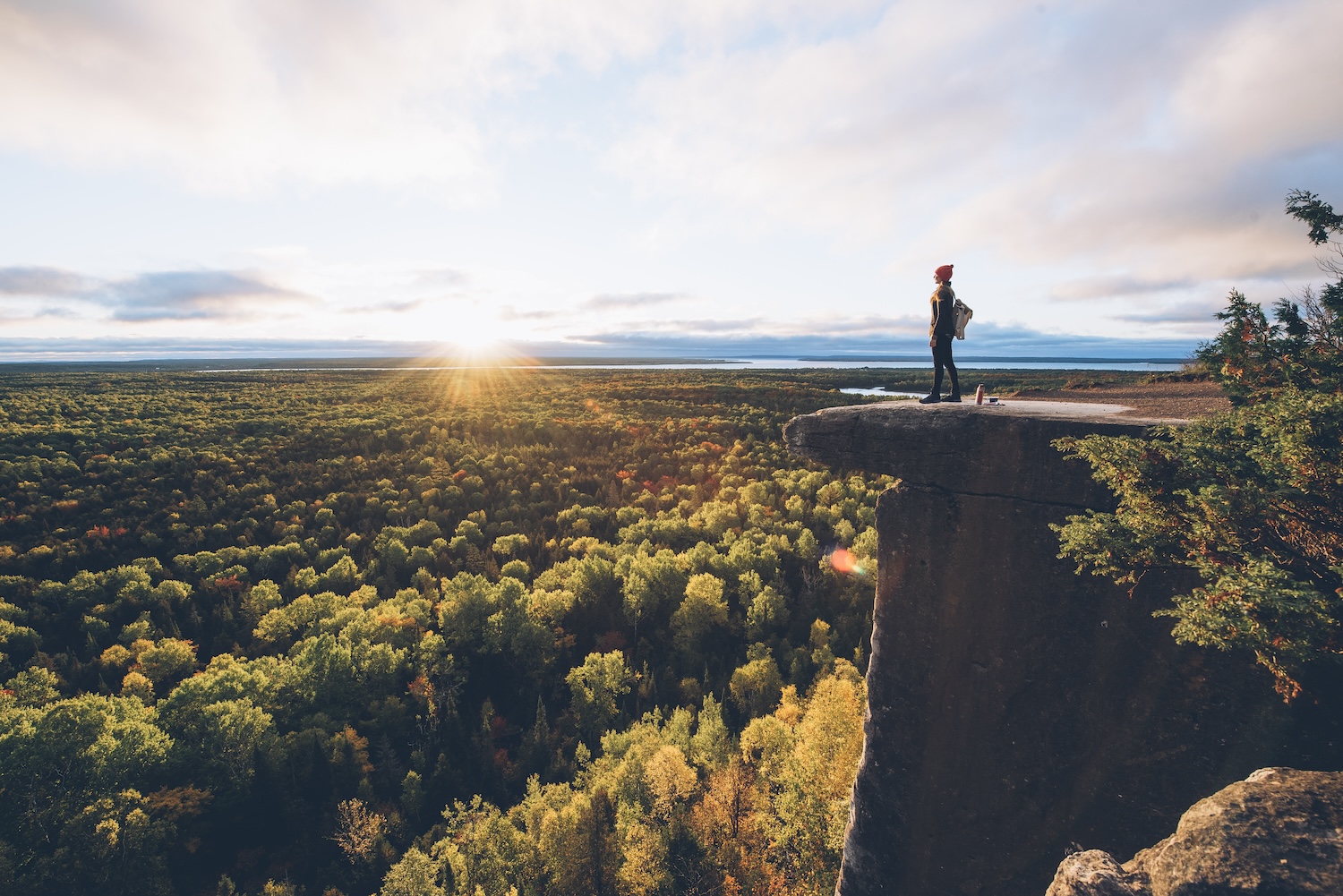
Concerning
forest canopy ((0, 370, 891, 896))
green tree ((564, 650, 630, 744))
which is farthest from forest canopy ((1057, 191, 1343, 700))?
green tree ((564, 650, 630, 744))

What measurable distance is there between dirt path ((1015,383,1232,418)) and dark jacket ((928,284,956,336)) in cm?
253

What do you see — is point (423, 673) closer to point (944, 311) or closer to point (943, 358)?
point (943, 358)

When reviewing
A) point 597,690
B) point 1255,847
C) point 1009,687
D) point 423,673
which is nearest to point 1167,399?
point 1009,687

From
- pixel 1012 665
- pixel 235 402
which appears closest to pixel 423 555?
pixel 1012 665

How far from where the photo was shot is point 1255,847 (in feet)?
12.6

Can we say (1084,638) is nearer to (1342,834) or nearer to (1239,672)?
(1239,672)

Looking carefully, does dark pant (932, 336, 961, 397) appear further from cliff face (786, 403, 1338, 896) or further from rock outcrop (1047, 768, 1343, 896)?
rock outcrop (1047, 768, 1343, 896)

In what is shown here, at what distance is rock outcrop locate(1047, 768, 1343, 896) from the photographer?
11.8ft

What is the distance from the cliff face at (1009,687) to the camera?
606 centimetres

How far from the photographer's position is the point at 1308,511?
4.25m

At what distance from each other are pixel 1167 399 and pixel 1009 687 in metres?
6.18

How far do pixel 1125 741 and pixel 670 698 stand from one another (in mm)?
23705

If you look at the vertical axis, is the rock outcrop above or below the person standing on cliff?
below

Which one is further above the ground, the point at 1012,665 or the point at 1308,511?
the point at 1308,511
